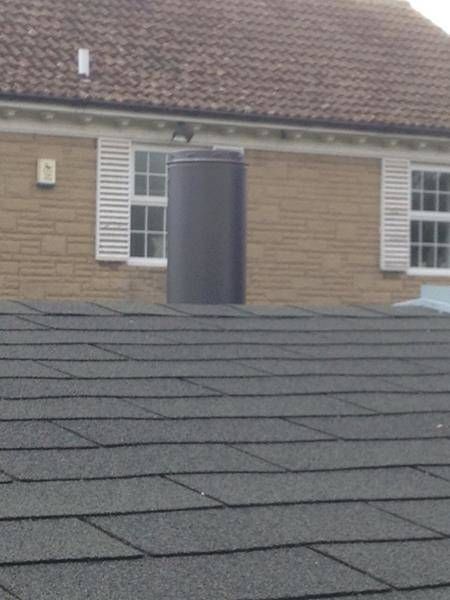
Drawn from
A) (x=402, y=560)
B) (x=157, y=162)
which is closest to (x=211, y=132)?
(x=157, y=162)

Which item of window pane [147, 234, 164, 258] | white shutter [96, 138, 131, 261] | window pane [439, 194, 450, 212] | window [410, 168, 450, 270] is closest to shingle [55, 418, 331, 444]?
white shutter [96, 138, 131, 261]

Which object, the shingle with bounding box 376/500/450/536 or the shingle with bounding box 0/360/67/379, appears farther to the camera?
the shingle with bounding box 0/360/67/379

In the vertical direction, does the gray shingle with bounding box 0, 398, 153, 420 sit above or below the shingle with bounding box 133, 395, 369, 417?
above

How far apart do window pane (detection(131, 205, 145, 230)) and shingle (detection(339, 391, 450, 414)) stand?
48.4ft

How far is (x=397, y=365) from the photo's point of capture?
602cm

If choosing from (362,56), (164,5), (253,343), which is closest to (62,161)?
(164,5)

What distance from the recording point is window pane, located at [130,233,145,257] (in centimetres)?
2005

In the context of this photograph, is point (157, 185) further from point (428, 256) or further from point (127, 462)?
point (127, 462)

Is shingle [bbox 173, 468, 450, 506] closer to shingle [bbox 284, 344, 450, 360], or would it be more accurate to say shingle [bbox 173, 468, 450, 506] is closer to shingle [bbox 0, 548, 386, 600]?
shingle [bbox 0, 548, 386, 600]

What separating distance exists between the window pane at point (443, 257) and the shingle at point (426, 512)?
Result: 59.8ft

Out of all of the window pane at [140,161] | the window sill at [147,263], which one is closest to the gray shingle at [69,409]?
the window sill at [147,263]

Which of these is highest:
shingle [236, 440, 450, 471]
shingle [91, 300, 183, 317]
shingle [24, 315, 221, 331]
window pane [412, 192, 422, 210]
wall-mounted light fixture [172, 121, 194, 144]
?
wall-mounted light fixture [172, 121, 194, 144]

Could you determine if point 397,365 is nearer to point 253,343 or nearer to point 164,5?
point 253,343

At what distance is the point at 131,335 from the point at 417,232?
16605mm
